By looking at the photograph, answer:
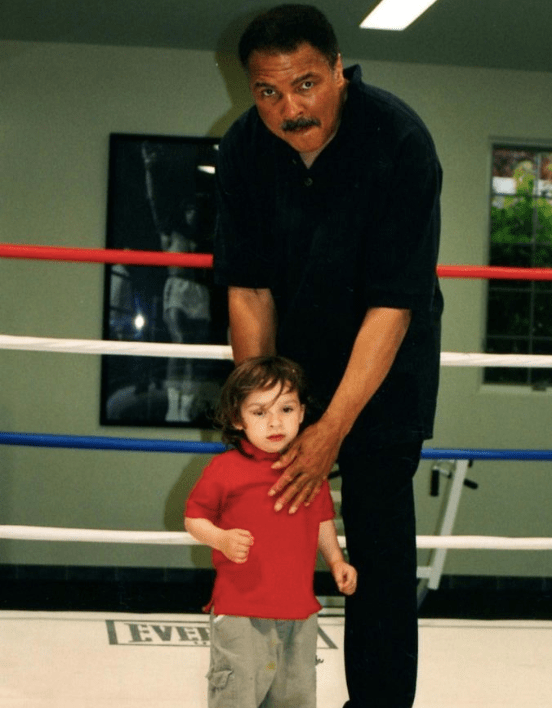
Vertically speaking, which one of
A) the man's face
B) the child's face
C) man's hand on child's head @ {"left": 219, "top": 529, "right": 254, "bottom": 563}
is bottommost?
man's hand on child's head @ {"left": 219, "top": 529, "right": 254, "bottom": 563}

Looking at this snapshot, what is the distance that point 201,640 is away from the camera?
6.75ft

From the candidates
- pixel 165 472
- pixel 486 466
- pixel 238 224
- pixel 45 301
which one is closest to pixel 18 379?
pixel 45 301

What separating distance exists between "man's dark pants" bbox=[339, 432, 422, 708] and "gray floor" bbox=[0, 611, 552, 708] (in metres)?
0.28

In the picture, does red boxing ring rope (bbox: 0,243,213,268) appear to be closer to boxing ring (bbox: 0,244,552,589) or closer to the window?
boxing ring (bbox: 0,244,552,589)

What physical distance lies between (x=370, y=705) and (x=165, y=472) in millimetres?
3627

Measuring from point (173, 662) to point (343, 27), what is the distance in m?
3.35

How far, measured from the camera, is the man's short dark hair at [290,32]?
1246 mm

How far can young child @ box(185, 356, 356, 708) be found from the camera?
4.40 feet

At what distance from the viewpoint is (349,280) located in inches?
54.2

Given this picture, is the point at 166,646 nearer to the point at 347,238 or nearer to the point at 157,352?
the point at 157,352

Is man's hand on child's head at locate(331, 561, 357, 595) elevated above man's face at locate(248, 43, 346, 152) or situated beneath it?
situated beneath

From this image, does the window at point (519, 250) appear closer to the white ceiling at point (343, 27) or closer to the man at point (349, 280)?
the white ceiling at point (343, 27)

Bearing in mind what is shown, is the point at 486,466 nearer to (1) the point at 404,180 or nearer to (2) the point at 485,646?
(2) the point at 485,646

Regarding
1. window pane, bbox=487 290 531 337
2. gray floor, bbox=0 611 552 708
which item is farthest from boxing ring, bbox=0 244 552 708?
window pane, bbox=487 290 531 337
